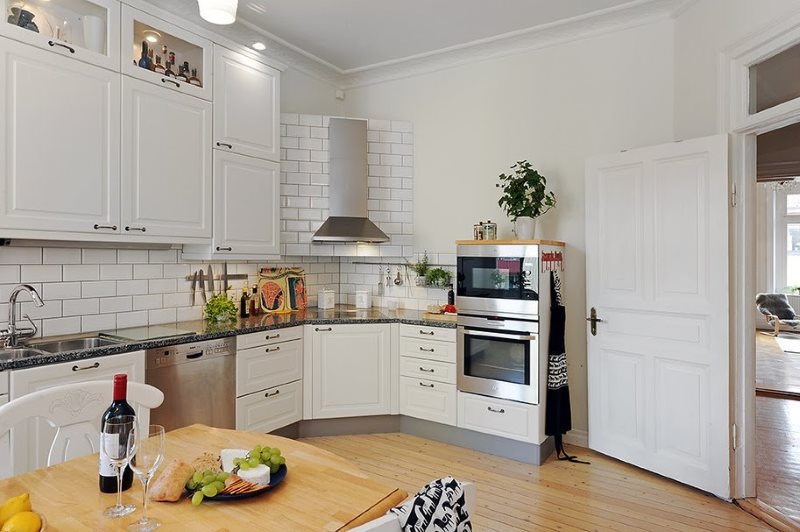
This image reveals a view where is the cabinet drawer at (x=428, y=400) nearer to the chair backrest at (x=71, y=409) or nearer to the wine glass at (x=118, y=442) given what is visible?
the chair backrest at (x=71, y=409)

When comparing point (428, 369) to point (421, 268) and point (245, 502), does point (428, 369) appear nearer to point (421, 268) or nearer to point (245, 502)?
point (421, 268)

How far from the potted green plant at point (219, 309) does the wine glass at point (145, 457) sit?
2541 millimetres

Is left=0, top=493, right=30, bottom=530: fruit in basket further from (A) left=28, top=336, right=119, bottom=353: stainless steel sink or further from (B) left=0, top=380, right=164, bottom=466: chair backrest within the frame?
(A) left=28, top=336, right=119, bottom=353: stainless steel sink

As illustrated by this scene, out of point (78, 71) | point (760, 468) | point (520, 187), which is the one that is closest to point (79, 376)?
point (78, 71)

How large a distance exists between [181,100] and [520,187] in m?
2.42

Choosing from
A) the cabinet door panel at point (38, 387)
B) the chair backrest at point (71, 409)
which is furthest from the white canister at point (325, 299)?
the chair backrest at point (71, 409)

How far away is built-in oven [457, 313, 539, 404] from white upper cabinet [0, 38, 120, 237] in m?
2.45

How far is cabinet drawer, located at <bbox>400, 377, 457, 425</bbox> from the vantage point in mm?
3816

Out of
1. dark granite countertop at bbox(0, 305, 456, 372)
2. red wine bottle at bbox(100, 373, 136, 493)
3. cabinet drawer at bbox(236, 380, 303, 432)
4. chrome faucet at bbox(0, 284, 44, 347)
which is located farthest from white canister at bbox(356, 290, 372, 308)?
red wine bottle at bbox(100, 373, 136, 493)

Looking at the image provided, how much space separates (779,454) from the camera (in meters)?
3.62

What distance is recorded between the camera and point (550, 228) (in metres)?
3.97

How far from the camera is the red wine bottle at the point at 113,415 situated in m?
1.18

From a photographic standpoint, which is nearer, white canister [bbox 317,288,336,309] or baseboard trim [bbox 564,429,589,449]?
baseboard trim [bbox 564,429,589,449]

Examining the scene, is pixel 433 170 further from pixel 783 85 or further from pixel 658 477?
pixel 658 477
